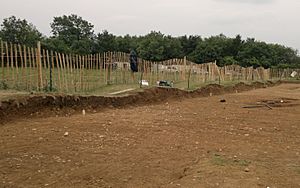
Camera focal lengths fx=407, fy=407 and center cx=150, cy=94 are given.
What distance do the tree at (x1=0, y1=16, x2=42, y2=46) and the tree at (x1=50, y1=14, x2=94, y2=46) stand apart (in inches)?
927

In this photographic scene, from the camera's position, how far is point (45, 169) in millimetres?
6711

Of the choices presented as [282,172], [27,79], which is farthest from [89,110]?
[282,172]

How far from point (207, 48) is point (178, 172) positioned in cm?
8309

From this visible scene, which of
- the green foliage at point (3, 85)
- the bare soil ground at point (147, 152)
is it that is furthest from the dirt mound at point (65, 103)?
the green foliage at point (3, 85)

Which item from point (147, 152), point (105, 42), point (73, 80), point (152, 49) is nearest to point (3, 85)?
point (73, 80)

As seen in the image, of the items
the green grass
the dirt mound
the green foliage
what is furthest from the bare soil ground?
the green grass

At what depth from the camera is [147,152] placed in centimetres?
822

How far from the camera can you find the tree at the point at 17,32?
160ft

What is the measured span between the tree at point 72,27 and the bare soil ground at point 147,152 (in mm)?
66914

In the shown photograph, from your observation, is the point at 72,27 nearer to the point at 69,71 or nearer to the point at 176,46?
the point at 176,46

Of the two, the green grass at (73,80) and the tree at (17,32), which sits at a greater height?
the tree at (17,32)

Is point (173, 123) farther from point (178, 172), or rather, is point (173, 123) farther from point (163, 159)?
point (178, 172)

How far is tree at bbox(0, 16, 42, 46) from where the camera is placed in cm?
4862

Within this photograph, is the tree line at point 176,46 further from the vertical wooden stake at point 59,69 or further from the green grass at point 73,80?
the vertical wooden stake at point 59,69
